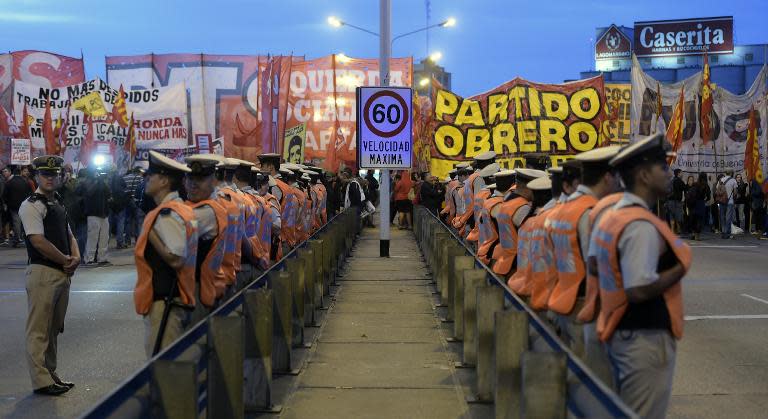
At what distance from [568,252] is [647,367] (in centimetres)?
137

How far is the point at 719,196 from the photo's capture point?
2875 cm

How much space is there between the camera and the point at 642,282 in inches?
173

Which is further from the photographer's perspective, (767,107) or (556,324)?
(767,107)

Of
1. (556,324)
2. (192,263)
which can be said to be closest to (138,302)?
(192,263)

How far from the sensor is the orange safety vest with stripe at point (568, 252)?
575 centimetres

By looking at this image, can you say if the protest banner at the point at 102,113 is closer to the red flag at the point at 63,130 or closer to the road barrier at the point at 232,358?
the red flag at the point at 63,130

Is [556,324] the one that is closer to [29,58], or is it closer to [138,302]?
[138,302]

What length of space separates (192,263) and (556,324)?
2.36 metres

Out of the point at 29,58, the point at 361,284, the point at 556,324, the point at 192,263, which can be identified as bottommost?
the point at 361,284

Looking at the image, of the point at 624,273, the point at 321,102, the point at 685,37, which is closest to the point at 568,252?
the point at 624,273

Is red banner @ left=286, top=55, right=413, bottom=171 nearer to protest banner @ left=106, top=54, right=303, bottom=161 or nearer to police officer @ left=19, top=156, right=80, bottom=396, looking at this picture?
protest banner @ left=106, top=54, right=303, bottom=161

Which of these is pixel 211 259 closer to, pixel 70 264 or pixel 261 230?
pixel 70 264

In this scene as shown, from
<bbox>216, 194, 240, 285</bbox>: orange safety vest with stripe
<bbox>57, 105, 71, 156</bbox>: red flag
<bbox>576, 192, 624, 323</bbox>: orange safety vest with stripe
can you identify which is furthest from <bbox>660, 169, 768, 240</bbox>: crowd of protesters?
<bbox>576, 192, 624, 323</bbox>: orange safety vest with stripe

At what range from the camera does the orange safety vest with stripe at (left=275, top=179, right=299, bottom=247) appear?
44.5ft
